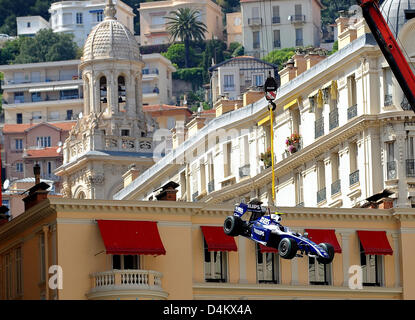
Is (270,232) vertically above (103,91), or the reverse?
(103,91)

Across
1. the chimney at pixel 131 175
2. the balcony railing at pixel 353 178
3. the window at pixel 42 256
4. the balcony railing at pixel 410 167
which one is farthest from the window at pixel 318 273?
the chimney at pixel 131 175

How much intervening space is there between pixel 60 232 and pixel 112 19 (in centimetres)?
9313

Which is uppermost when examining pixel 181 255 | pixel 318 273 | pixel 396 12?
pixel 396 12

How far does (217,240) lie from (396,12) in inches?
1073

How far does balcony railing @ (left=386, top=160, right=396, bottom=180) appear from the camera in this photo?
124438 millimetres

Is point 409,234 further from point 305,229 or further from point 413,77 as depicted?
point 413,77

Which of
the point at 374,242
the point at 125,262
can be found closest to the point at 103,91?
the point at 374,242

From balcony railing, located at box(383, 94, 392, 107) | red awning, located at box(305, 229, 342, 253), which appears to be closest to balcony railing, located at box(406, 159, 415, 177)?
balcony railing, located at box(383, 94, 392, 107)

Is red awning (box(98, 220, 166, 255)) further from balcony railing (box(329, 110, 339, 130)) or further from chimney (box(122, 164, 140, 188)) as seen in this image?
chimney (box(122, 164, 140, 188))

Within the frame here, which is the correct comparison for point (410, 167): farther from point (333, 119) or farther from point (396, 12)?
point (396, 12)

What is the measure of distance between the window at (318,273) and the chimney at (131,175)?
62173 millimetres

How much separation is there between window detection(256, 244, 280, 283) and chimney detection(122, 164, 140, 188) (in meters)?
62.3

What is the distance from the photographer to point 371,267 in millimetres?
110625

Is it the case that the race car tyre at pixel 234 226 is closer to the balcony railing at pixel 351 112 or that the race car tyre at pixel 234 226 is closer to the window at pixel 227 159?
the balcony railing at pixel 351 112
